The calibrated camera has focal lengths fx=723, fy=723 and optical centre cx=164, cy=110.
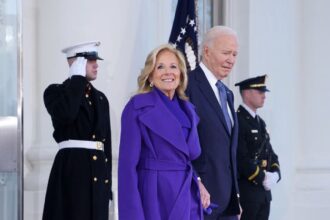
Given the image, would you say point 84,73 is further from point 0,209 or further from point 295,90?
point 295,90

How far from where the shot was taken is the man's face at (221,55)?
14.0 feet

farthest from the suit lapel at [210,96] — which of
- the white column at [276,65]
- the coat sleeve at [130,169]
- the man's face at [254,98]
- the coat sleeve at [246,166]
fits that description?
the white column at [276,65]

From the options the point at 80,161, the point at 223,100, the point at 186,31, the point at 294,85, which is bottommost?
the point at 80,161

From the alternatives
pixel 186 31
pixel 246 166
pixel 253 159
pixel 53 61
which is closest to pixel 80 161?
pixel 53 61

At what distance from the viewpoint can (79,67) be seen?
4.22 meters

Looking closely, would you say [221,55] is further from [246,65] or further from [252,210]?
[246,65]

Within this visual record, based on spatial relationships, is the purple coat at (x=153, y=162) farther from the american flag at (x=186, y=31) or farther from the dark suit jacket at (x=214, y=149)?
the american flag at (x=186, y=31)

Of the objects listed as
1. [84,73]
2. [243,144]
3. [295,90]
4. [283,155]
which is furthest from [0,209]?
[295,90]

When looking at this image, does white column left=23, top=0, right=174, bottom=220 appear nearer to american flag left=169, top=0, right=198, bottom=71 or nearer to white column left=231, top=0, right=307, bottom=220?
american flag left=169, top=0, right=198, bottom=71

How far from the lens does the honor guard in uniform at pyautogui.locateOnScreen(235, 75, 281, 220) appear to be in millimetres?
5363

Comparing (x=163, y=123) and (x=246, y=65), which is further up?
(x=246, y=65)

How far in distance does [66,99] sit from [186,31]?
1813mm

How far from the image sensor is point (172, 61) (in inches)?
150

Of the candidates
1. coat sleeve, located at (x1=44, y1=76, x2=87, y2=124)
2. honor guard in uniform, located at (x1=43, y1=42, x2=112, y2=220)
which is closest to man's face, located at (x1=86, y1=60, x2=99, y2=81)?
honor guard in uniform, located at (x1=43, y1=42, x2=112, y2=220)
